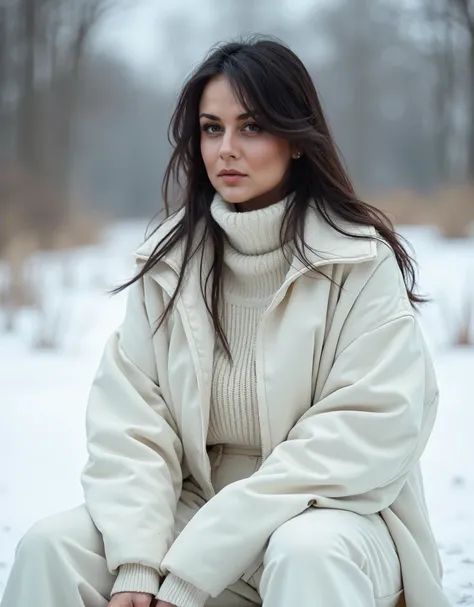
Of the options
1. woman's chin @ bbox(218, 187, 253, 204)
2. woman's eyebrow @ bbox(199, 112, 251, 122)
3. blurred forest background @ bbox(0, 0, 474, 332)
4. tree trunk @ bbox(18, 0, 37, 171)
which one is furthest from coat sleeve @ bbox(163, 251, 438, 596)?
tree trunk @ bbox(18, 0, 37, 171)

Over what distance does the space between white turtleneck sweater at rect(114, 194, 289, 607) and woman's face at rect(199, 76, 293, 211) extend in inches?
2.4

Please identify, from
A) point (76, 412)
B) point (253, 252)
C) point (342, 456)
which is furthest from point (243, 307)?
point (76, 412)

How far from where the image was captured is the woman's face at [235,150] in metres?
2.14

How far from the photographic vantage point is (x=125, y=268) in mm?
10031

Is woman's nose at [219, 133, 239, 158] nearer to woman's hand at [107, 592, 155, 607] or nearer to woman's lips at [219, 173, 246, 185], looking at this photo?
woman's lips at [219, 173, 246, 185]

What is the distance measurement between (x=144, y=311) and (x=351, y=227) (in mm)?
504

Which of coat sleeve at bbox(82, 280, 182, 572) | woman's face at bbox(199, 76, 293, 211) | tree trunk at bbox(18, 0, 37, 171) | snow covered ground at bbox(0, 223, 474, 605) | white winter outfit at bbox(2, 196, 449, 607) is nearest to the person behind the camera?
white winter outfit at bbox(2, 196, 449, 607)

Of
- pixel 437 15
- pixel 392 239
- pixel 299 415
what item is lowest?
pixel 299 415

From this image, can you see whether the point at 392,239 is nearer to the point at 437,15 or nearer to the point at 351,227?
the point at 351,227

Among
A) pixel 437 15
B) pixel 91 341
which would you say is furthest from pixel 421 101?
pixel 91 341

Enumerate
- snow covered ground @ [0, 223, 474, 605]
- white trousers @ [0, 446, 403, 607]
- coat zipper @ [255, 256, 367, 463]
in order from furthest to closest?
1. snow covered ground @ [0, 223, 474, 605]
2. coat zipper @ [255, 256, 367, 463]
3. white trousers @ [0, 446, 403, 607]

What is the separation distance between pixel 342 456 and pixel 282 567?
0.90 feet

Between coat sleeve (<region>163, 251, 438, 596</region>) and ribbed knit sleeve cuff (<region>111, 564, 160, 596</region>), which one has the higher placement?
coat sleeve (<region>163, 251, 438, 596</region>)

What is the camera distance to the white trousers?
1686mm
